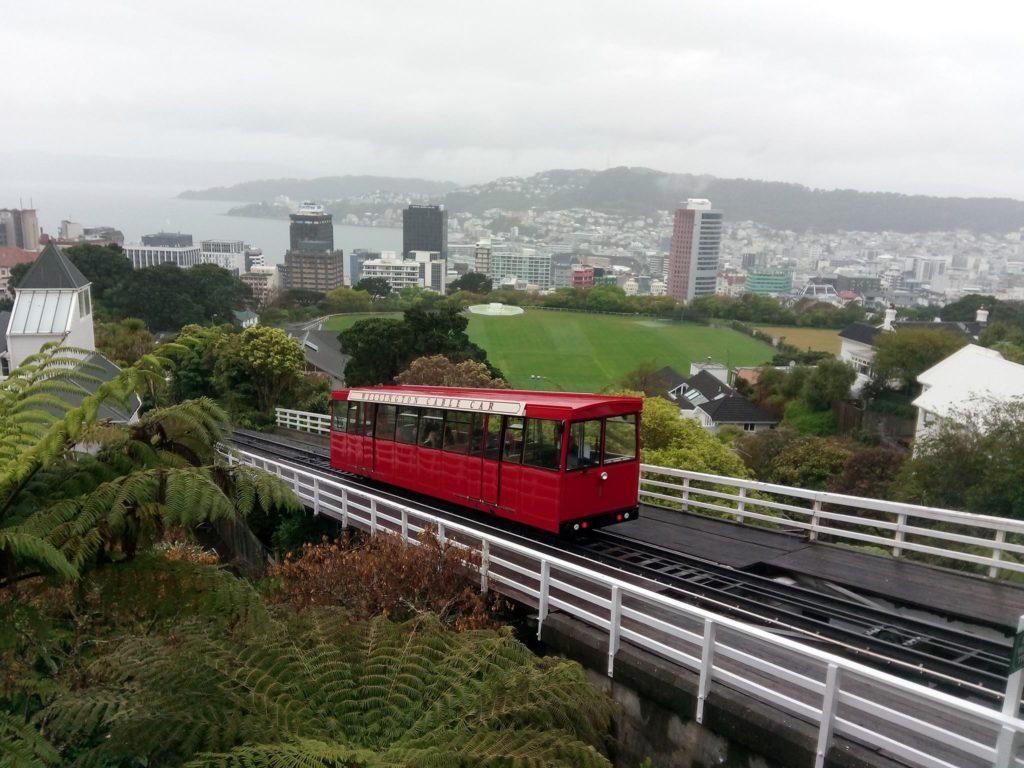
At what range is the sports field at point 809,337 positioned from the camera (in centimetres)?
9538

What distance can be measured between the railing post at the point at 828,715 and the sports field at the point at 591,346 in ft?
210

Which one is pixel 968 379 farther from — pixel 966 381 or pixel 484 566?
pixel 484 566

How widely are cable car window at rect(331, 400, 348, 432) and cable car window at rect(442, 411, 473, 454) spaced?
4628 mm

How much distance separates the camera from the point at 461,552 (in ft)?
31.8

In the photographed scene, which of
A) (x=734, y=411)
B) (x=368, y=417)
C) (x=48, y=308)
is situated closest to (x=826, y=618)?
(x=368, y=417)

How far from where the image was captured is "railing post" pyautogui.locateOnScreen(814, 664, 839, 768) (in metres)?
6.00

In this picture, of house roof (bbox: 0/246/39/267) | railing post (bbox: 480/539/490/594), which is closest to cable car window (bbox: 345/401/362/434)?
railing post (bbox: 480/539/490/594)

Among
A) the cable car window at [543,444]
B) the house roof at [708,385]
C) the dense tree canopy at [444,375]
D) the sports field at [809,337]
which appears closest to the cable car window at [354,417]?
the cable car window at [543,444]

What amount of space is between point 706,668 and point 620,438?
538 cm

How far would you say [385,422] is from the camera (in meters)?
16.0

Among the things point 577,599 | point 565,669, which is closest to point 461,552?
point 577,599

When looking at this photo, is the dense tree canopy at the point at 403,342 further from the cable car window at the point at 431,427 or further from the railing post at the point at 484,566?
the railing post at the point at 484,566

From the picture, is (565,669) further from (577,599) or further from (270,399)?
(270,399)

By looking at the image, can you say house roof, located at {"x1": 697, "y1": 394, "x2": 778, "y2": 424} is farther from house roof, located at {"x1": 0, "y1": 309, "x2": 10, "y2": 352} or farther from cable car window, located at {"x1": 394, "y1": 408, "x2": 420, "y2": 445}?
cable car window, located at {"x1": 394, "y1": 408, "x2": 420, "y2": 445}
